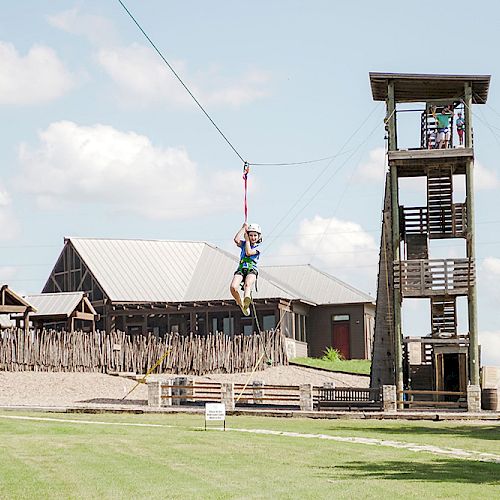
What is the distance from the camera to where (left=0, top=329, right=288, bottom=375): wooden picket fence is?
4847 centimetres

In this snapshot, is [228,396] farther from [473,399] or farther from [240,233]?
[240,233]

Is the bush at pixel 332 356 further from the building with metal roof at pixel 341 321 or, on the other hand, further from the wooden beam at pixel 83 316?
the wooden beam at pixel 83 316

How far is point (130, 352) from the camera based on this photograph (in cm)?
5200

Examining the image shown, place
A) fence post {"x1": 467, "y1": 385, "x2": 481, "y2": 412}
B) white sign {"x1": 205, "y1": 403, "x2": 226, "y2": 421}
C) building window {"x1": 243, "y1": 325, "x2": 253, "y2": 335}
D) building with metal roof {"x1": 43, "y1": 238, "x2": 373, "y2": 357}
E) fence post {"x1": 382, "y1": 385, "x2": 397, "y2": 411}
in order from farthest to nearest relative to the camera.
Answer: building window {"x1": 243, "y1": 325, "x2": 253, "y2": 335}
building with metal roof {"x1": 43, "y1": 238, "x2": 373, "y2": 357}
fence post {"x1": 467, "y1": 385, "x2": 481, "y2": 412}
fence post {"x1": 382, "y1": 385, "x2": 397, "y2": 411}
white sign {"x1": 205, "y1": 403, "x2": 226, "y2": 421}

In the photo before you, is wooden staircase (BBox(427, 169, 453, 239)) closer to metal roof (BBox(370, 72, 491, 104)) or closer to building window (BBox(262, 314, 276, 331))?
metal roof (BBox(370, 72, 491, 104))

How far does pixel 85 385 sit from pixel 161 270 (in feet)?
59.1

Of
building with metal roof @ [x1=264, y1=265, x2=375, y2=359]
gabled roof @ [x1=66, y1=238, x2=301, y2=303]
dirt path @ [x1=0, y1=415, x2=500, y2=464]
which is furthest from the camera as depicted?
building with metal roof @ [x1=264, y1=265, x2=375, y2=359]

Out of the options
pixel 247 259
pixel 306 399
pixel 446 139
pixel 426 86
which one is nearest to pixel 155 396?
pixel 306 399

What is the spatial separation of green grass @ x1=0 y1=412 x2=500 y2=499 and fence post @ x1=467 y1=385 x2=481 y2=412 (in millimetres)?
8511

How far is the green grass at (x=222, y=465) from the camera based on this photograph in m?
15.8

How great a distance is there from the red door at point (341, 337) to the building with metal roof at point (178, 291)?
0.73 ft

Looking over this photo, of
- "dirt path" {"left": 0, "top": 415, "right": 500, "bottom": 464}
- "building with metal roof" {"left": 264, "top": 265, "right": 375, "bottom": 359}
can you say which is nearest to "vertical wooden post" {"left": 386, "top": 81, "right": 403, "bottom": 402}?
"dirt path" {"left": 0, "top": 415, "right": 500, "bottom": 464}

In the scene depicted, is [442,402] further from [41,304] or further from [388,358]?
[41,304]

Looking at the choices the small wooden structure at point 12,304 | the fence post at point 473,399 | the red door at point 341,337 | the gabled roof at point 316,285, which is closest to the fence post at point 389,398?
the fence post at point 473,399
